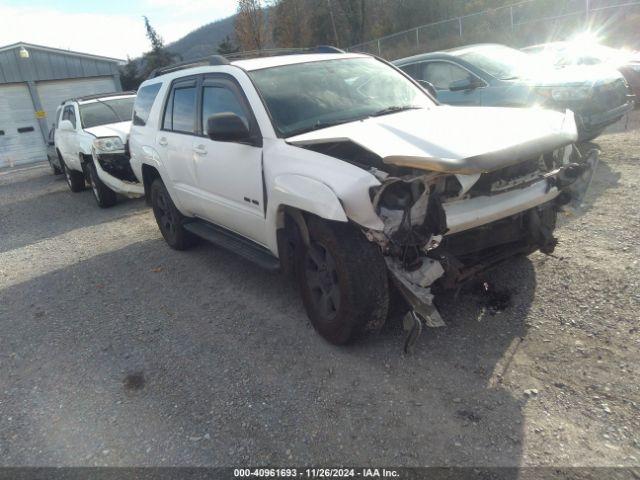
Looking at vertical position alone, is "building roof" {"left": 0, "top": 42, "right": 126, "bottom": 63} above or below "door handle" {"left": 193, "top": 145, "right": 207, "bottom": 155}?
above

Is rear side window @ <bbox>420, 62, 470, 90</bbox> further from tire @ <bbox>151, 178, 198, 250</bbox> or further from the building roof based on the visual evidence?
the building roof

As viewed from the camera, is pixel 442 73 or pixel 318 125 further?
Answer: pixel 442 73

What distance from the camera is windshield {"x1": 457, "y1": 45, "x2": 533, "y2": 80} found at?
7.56 metres

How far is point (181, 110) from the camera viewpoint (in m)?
5.12

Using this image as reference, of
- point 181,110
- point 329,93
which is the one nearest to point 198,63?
point 181,110

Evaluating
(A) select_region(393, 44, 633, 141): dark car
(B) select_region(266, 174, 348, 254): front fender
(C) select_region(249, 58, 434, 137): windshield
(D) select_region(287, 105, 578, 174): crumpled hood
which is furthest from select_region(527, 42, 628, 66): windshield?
(B) select_region(266, 174, 348, 254): front fender

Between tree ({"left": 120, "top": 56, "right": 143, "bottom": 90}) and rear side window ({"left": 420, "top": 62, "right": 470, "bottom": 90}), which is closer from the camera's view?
rear side window ({"left": 420, "top": 62, "right": 470, "bottom": 90})

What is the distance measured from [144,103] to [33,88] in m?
20.7

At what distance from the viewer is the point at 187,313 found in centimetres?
445

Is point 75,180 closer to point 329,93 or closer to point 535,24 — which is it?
point 329,93

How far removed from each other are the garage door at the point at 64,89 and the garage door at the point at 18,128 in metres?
0.65

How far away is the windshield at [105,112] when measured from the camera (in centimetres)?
991

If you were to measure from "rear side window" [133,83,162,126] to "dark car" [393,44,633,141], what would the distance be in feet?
10.9

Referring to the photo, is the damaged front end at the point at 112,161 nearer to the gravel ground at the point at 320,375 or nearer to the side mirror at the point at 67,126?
the side mirror at the point at 67,126
